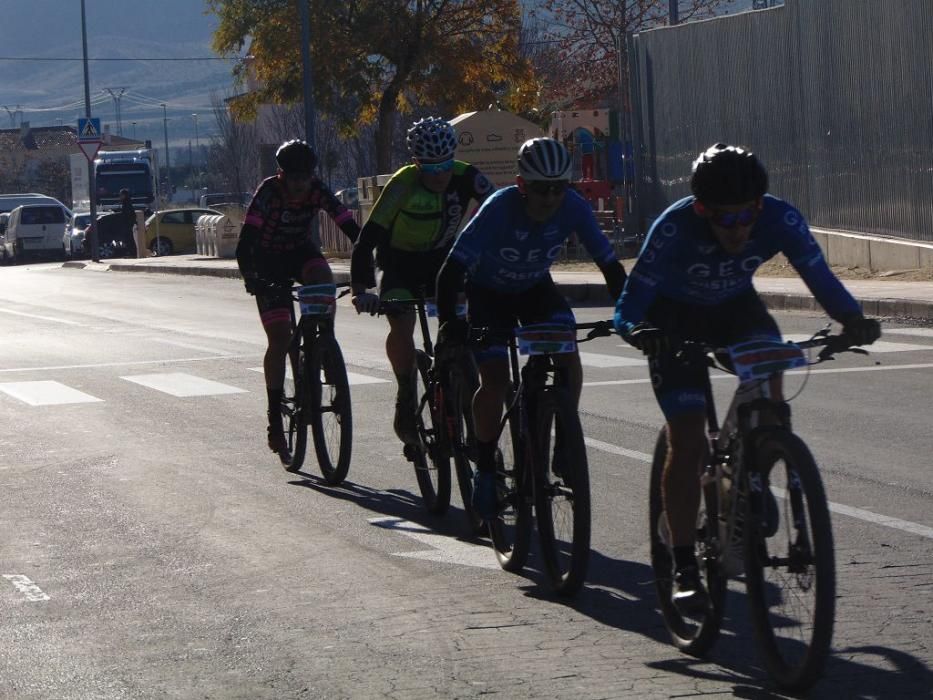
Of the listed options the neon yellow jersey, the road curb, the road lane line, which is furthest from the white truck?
the road lane line

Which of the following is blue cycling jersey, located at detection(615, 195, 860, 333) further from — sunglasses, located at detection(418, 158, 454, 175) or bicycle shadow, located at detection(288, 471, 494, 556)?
sunglasses, located at detection(418, 158, 454, 175)

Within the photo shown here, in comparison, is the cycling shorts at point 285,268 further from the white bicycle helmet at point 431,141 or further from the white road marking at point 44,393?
the white road marking at point 44,393

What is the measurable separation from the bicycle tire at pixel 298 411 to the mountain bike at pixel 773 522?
14.2 feet

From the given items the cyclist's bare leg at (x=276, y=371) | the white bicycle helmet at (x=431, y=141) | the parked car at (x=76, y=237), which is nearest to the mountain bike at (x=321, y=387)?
the cyclist's bare leg at (x=276, y=371)

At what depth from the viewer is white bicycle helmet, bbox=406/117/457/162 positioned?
307 inches

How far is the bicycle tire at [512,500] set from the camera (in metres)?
6.51

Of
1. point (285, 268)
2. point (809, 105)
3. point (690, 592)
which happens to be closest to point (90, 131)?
point (809, 105)

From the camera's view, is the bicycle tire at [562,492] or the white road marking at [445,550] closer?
the bicycle tire at [562,492]

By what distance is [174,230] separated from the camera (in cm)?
5025

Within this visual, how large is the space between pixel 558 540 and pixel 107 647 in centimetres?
166

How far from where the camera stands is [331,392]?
9.20 meters

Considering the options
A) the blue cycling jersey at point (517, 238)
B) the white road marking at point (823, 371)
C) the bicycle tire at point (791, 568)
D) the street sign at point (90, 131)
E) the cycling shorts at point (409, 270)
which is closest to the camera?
the bicycle tire at point (791, 568)

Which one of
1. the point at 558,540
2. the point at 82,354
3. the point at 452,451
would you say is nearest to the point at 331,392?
the point at 452,451

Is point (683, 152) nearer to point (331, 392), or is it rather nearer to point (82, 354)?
point (82, 354)
